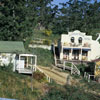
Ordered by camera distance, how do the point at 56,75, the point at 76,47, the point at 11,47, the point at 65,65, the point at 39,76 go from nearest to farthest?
1. the point at 39,76
2. the point at 11,47
3. the point at 56,75
4. the point at 65,65
5. the point at 76,47

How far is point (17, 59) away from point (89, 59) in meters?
15.0

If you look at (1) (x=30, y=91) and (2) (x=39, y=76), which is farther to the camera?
(2) (x=39, y=76)

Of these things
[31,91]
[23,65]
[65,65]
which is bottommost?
[31,91]

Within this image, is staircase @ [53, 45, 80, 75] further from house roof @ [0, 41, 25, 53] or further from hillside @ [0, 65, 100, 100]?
hillside @ [0, 65, 100, 100]

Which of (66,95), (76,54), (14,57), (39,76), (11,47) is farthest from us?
(76,54)

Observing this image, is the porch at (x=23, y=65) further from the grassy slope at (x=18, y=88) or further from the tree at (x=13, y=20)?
the tree at (x=13, y=20)

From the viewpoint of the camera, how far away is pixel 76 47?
3838cm

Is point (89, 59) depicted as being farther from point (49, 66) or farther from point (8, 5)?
point (8, 5)

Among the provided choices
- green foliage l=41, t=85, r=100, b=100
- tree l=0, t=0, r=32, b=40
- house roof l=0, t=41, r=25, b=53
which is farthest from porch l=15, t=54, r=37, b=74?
tree l=0, t=0, r=32, b=40

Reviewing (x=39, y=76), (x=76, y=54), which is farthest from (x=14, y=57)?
(x=76, y=54)

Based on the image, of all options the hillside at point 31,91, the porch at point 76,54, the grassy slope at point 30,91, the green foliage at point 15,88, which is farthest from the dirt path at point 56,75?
the porch at point 76,54

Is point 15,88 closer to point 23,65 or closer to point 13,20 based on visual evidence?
point 23,65

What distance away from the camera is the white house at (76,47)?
3831 cm

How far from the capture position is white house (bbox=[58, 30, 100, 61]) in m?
38.3
